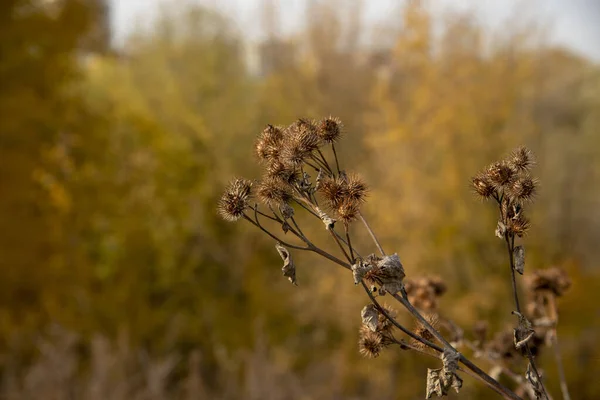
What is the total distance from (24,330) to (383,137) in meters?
6.03

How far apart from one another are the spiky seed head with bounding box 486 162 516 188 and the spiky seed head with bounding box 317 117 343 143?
0.77ft

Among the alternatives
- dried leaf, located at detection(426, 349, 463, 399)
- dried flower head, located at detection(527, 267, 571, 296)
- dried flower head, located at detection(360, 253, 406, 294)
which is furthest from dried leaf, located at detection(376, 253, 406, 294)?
dried flower head, located at detection(527, 267, 571, 296)

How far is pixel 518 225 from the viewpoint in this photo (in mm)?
925

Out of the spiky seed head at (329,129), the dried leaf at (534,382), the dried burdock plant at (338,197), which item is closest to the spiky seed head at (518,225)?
the dried burdock plant at (338,197)

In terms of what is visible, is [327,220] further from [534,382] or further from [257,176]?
[257,176]

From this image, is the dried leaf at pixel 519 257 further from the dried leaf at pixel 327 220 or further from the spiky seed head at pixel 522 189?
the dried leaf at pixel 327 220

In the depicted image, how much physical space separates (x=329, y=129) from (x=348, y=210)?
6.6 inches

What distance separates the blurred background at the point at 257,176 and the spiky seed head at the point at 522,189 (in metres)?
5.35

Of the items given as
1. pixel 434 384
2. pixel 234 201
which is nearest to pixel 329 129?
pixel 234 201

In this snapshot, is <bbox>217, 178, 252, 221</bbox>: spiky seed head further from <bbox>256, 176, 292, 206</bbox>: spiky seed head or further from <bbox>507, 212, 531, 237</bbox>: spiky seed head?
<bbox>507, 212, 531, 237</bbox>: spiky seed head

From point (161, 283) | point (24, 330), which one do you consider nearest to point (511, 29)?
point (161, 283)

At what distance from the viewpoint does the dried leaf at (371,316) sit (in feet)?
2.81

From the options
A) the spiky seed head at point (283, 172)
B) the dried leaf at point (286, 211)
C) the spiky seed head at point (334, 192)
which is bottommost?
the dried leaf at point (286, 211)

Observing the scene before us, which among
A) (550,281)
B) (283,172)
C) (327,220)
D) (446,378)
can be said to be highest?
(550,281)
